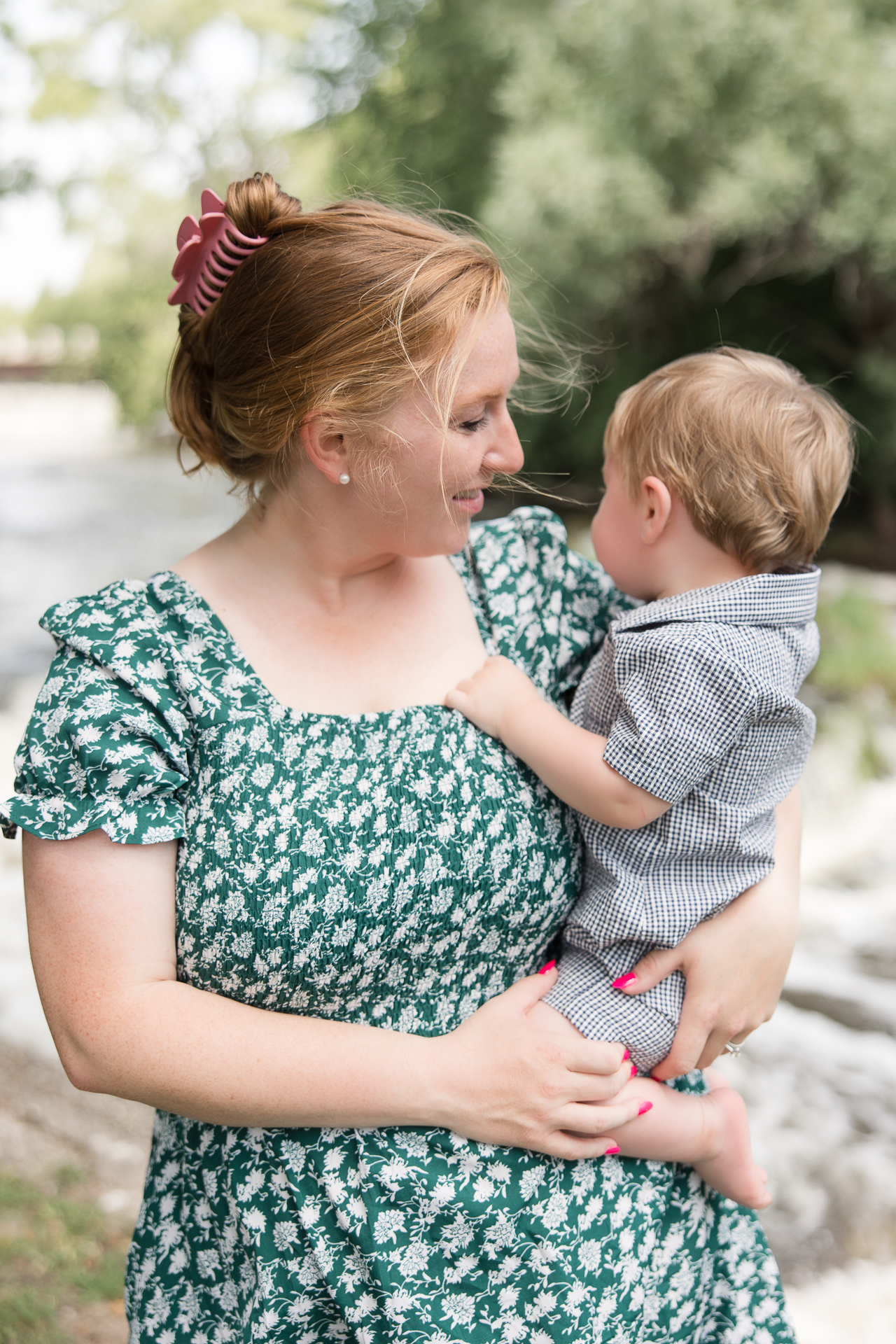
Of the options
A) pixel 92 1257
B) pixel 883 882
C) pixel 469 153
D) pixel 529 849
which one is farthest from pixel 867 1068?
pixel 469 153

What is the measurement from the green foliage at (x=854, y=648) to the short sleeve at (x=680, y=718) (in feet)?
17.2

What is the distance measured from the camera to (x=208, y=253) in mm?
1305

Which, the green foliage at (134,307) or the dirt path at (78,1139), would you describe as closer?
the dirt path at (78,1139)

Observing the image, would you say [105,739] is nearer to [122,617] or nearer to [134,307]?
[122,617]

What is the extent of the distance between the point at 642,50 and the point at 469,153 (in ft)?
8.37

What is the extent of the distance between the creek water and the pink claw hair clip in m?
0.28

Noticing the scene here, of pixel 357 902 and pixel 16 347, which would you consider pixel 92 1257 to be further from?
pixel 16 347

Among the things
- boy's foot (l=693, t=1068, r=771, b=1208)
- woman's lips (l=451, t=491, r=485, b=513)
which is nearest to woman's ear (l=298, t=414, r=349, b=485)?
woman's lips (l=451, t=491, r=485, b=513)

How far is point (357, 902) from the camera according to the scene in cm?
112

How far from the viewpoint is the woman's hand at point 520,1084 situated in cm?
113

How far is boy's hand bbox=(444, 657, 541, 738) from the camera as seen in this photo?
4.12 feet

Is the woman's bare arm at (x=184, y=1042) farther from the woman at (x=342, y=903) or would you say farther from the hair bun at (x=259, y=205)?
the hair bun at (x=259, y=205)

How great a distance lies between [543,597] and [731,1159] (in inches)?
29.5

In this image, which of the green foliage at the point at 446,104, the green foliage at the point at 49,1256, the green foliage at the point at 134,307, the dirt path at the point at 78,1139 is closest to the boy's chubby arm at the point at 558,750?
the dirt path at the point at 78,1139
